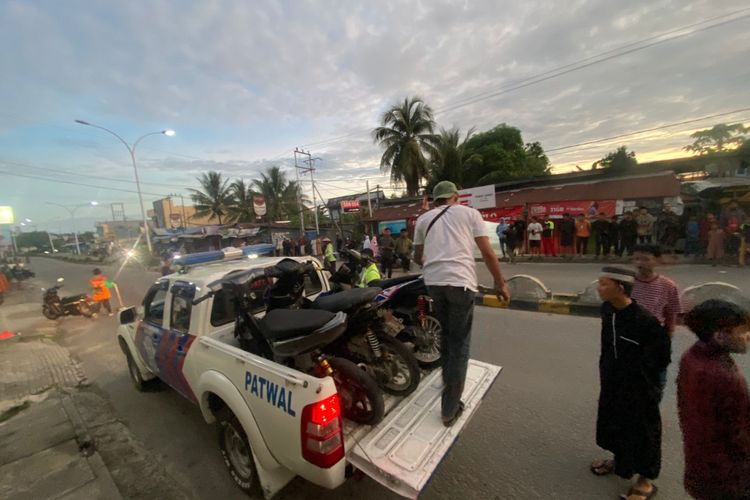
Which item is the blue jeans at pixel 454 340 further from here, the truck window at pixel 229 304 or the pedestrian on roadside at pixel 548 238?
the pedestrian on roadside at pixel 548 238

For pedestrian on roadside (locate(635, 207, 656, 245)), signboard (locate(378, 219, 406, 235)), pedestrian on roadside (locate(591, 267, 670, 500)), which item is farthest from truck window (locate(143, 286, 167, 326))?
signboard (locate(378, 219, 406, 235))

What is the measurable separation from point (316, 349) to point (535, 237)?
1271cm

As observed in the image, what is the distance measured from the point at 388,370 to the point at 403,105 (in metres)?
24.3

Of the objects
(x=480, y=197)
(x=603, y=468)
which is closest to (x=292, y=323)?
(x=603, y=468)

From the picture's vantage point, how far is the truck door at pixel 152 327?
3.51 m

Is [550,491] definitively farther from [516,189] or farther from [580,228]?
[516,189]

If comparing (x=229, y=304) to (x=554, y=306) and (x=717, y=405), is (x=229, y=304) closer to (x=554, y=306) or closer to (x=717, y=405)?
(x=717, y=405)

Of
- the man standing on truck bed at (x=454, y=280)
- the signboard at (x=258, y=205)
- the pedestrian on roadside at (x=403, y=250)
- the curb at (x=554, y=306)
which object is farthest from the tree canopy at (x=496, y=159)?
the man standing on truck bed at (x=454, y=280)

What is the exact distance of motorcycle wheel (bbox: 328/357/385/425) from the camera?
2199mm

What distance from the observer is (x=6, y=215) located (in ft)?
68.8

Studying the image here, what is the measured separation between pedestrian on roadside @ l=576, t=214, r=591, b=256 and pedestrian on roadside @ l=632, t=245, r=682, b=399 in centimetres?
1066

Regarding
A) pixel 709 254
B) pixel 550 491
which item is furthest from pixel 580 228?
pixel 550 491

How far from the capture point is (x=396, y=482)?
179 cm

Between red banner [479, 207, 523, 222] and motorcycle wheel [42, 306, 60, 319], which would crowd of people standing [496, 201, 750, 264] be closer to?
red banner [479, 207, 523, 222]
